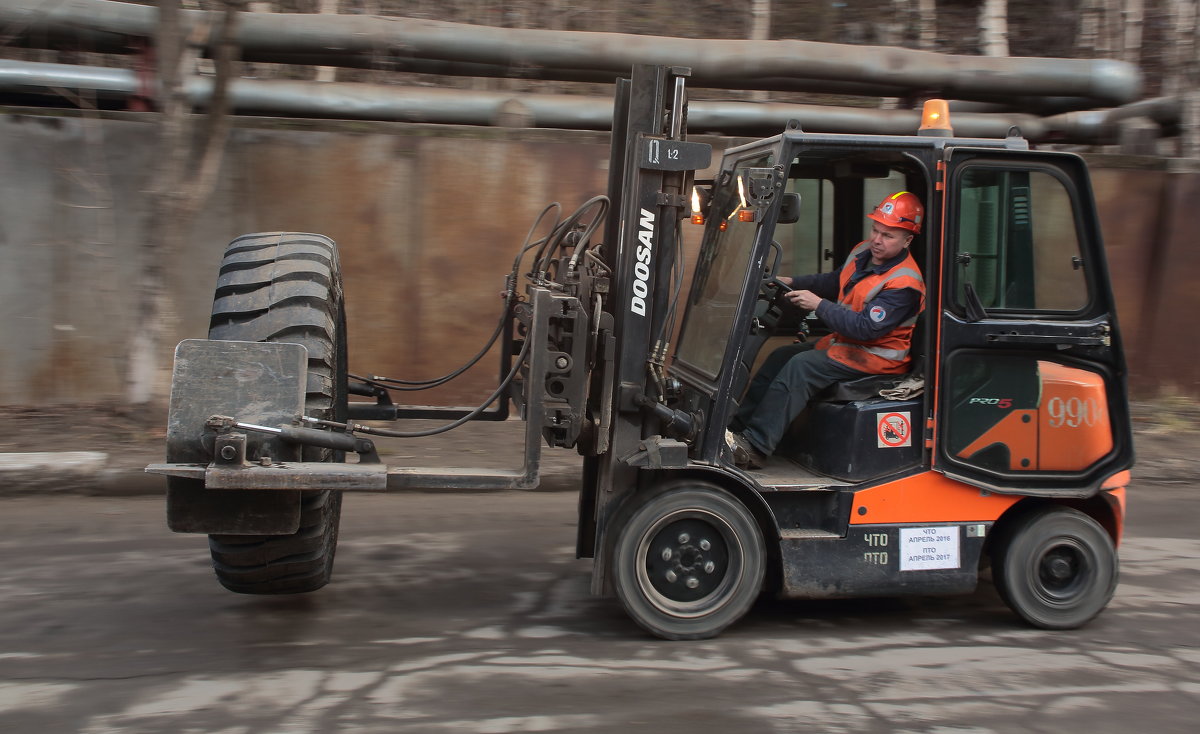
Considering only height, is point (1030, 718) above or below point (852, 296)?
below

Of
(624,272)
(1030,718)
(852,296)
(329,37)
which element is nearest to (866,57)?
(329,37)

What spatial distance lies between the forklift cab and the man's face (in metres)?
0.08

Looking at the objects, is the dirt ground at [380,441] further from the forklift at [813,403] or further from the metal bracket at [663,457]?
the metal bracket at [663,457]

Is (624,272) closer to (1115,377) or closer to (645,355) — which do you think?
(645,355)

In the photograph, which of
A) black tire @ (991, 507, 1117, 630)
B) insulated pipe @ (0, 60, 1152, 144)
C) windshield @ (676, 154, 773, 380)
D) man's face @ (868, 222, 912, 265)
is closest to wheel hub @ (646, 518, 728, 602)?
windshield @ (676, 154, 773, 380)

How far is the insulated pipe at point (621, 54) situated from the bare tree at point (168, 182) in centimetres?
155

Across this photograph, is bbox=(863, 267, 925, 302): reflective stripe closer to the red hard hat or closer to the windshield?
the red hard hat

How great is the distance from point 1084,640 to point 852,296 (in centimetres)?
182

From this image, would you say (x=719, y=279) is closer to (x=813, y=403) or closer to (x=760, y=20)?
(x=813, y=403)

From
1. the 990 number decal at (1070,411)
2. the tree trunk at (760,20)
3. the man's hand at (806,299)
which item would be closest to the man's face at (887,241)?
the man's hand at (806,299)

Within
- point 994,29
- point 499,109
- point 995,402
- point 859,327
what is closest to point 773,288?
point 859,327

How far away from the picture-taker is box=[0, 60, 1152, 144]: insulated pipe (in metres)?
8.83

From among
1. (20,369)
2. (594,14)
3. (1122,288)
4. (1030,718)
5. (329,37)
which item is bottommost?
(1030,718)

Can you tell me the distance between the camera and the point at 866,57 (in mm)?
9859
